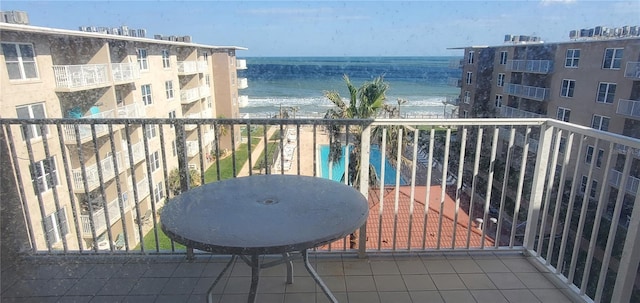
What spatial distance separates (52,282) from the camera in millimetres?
1875

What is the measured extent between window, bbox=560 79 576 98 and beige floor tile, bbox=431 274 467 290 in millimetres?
6678

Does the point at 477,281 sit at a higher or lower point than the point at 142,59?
lower

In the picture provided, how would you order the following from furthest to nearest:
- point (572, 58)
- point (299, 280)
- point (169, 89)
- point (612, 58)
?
point (169, 89), point (572, 58), point (612, 58), point (299, 280)

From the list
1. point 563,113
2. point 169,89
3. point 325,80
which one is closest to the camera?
point 563,113

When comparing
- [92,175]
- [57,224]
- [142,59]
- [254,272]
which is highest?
[142,59]

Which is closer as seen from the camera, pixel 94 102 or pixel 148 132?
pixel 148 132

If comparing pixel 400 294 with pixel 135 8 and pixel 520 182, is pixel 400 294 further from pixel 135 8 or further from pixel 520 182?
pixel 135 8

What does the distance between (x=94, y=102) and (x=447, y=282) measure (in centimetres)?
952

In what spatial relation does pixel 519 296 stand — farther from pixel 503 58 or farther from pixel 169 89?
pixel 169 89

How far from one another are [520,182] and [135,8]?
3.51 metres

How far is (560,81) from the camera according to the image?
745cm

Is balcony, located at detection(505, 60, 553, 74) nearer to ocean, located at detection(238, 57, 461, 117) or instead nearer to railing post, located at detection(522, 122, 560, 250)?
ocean, located at detection(238, 57, 461, 117)

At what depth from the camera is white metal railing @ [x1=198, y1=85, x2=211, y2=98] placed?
1386cm

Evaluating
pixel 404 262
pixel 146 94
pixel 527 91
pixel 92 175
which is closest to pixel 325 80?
pixel 146 94
